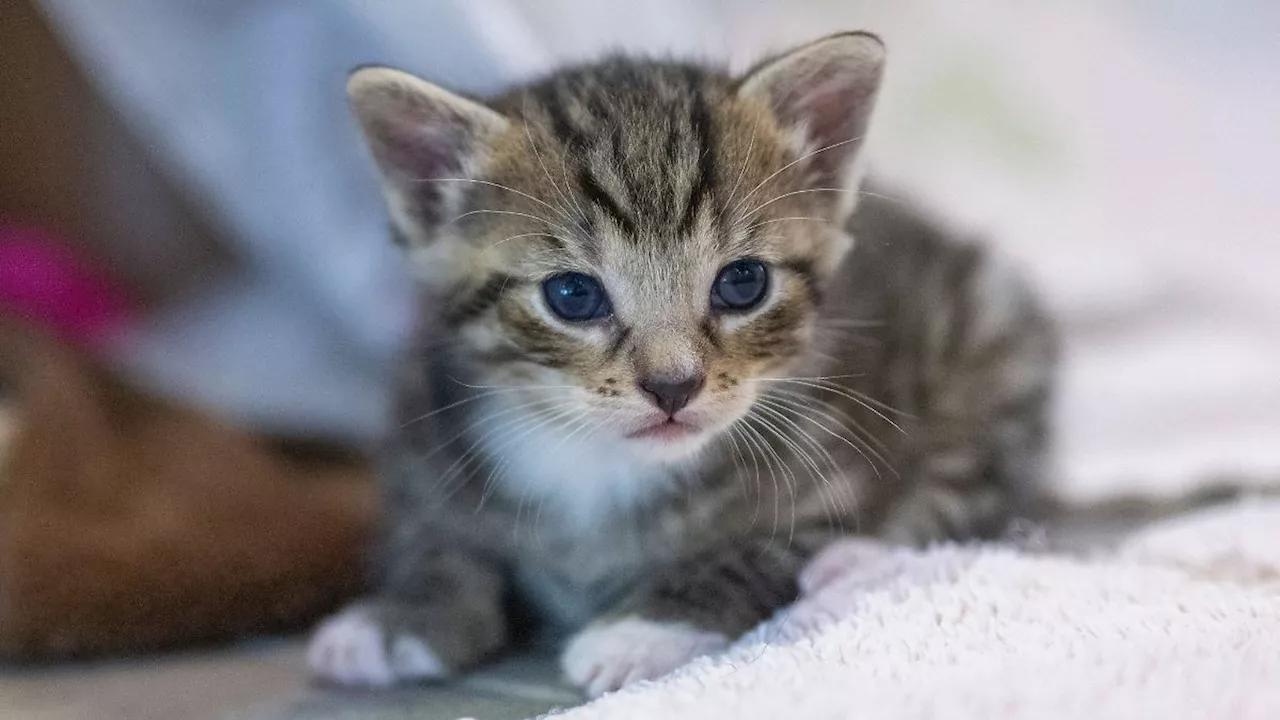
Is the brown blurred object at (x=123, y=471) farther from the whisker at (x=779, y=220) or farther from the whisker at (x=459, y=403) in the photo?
the whisker at (x=779, y=220)

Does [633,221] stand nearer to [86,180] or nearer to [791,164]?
[791,164]

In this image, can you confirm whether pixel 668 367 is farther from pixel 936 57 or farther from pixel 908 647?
pixel 936 57

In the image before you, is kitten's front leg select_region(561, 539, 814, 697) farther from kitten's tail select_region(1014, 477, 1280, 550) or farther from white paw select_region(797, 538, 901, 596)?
kitten's tail select_region(1014, 477, 1280, 550)

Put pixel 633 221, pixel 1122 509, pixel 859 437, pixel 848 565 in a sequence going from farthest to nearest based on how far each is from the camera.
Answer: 1. pixel 1122 509
2. pixel 859 437
3. pixel 848 565
4. pixel 633 221

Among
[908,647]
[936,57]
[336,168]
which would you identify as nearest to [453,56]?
[336,168]

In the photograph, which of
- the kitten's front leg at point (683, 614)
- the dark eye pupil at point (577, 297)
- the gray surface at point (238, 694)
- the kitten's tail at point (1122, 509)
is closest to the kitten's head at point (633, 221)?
the dark eye pupil at point (577, 297)

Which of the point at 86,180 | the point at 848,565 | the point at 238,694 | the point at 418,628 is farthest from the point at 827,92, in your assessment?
the point at 86,180
